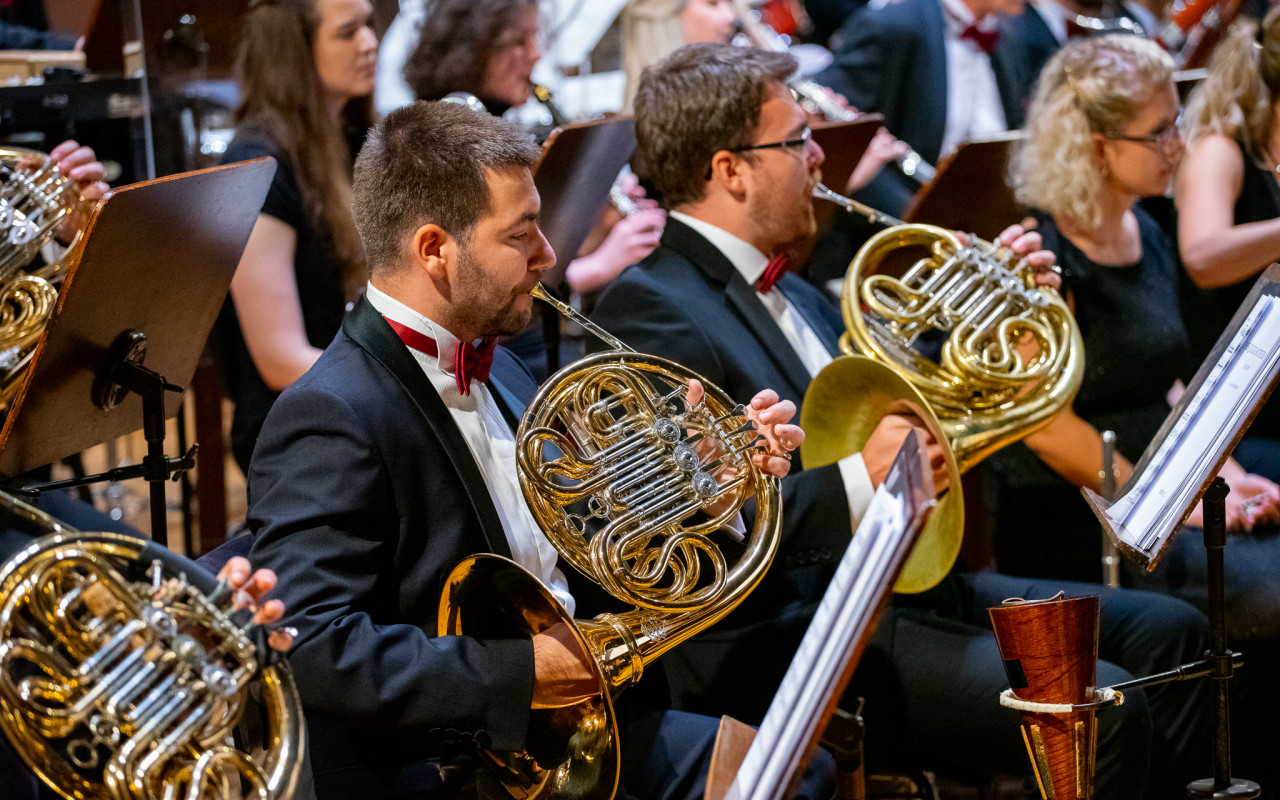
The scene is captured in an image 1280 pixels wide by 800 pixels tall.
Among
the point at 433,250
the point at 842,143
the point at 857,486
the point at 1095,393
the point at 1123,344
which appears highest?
the point at 433,250

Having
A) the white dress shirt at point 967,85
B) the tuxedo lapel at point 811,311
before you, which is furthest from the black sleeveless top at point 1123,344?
the white dress shirt at point 967,85

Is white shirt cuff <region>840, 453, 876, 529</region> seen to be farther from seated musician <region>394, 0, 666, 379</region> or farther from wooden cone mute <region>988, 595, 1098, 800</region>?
seated musician <region>394, 0, 666, 379</region>

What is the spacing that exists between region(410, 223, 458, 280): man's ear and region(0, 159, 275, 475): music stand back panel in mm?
375

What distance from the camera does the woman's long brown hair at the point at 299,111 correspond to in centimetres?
286

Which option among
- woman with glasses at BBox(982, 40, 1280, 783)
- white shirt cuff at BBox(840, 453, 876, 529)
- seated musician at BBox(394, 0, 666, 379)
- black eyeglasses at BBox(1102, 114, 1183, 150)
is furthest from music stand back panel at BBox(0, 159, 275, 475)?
black eyeglasses at BBox(1102, 114, 1183, 150)

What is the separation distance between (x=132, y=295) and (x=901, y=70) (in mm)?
3086

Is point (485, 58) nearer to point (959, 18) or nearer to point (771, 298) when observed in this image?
point (771, 298)

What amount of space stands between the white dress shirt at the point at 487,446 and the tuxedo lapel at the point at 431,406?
3 centimetres

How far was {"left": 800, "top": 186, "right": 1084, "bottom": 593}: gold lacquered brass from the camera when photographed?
2166 millimetres

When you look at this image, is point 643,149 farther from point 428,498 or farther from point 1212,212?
point 1212,212

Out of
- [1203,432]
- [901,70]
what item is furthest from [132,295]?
[901,70]

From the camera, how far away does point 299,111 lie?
296 centimetres

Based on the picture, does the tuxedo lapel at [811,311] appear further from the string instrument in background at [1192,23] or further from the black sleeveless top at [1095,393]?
the string instrument in background at [1192,23]

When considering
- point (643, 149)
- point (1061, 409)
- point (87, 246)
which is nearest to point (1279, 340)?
point (1061, 409)
